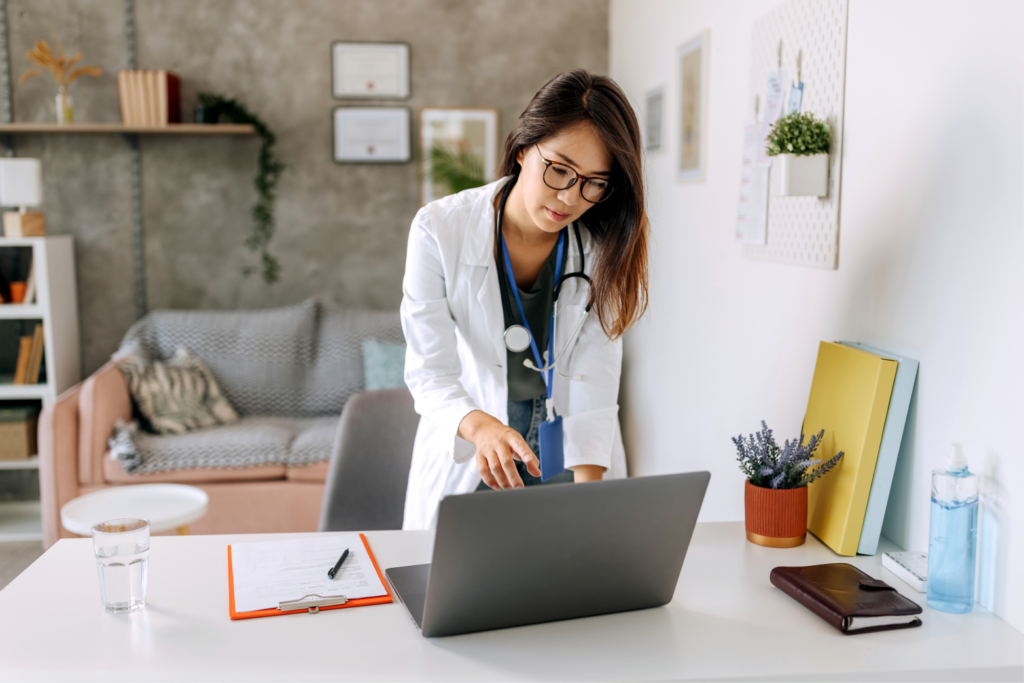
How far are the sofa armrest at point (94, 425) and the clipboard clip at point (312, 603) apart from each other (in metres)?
2.43

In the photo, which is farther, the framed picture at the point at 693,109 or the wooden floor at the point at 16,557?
the wooden floor at the point at 16,557

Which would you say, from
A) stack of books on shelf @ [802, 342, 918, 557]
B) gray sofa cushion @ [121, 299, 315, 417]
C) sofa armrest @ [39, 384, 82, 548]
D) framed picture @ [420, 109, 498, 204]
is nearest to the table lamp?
gray sofa cushion @ [121, 299, 315, 417]

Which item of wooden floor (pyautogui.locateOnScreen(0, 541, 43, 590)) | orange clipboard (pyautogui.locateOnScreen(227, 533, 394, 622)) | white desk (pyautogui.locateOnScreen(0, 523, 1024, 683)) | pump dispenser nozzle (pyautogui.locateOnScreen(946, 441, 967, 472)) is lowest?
wooden floor (pyautogui.locateOnScreen(0, 541, 43, 590))

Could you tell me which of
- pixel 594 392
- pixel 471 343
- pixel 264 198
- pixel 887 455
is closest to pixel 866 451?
pixel 887 455

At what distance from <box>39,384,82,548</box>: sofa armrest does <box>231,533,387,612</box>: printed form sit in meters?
2.22

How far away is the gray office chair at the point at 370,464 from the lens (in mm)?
1773

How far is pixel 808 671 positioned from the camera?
3.21 ft

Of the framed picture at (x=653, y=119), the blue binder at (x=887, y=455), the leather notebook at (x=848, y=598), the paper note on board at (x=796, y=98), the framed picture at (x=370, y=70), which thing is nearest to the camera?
the leather notebook at (x=848, y=598)

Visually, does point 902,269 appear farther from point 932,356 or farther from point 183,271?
point 183,271

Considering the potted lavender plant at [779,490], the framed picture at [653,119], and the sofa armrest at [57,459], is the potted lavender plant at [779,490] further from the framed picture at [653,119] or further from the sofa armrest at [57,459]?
the sofa armrest at [57,459]

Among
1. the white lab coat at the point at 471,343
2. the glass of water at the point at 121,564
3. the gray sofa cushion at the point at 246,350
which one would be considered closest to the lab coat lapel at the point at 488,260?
the white lab coat at the point at 471,343

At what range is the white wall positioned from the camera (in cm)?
113

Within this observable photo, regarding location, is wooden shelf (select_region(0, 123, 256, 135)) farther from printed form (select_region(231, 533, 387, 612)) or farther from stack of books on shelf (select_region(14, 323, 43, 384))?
printed form (select_region(231, 533, 387, 612))

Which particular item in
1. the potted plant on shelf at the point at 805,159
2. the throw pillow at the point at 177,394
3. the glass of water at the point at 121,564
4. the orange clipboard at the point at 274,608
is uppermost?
the potted plant on shelf at the point at 805,159
